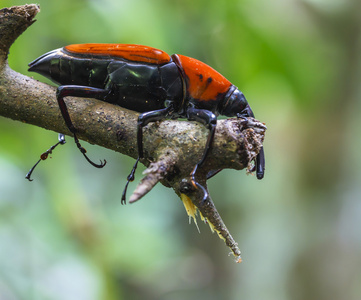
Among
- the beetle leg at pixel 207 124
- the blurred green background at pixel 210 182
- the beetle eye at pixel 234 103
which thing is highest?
the beetle leg at pixel 207 124

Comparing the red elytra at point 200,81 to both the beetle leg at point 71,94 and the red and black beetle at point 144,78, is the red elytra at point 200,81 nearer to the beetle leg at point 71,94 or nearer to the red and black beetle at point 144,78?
the red and black beetle at point 144,78

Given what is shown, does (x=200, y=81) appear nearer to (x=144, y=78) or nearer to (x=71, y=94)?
(x=144, y=78)

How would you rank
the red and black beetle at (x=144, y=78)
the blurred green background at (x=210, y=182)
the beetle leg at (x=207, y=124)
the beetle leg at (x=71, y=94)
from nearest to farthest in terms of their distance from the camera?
the beetle leg at (x=207, y=124)
the beetle leg at (x=71, y=94)
the red and black beetle at (x=144, y=78)
the blurred green background at (x=210, y=182)

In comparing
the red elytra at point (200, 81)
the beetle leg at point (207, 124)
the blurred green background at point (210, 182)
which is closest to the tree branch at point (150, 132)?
the beetle leg at point (207, 124)

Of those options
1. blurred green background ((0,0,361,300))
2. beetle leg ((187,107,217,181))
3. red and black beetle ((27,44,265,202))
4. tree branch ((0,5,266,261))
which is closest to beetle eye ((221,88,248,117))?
red and black beetle ((27,44,265,202))

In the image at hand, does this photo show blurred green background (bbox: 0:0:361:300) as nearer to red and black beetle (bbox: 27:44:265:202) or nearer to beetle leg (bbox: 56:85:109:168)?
red and black beetle (bbox: 27:44:265:202)
